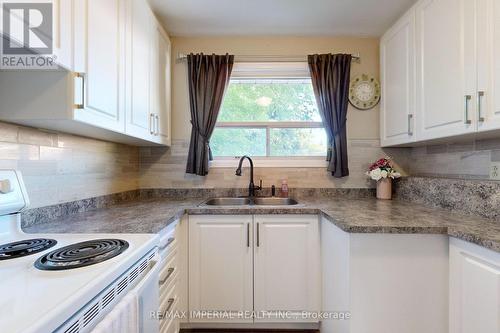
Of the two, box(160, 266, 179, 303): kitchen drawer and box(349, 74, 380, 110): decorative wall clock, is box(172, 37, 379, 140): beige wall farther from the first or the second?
box(160, 266, 179, 303): kitchen drawer

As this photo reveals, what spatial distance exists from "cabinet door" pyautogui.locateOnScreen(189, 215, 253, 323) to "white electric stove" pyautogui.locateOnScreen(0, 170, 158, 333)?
0.65 meters

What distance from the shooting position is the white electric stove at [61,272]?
0.56 m

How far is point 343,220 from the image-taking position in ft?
4.44

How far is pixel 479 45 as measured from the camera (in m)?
1.28


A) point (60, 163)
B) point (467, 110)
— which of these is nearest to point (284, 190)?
point (467, 110)

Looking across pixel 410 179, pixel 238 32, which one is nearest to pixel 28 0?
pixel 238 32

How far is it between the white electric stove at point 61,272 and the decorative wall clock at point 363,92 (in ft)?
6.63

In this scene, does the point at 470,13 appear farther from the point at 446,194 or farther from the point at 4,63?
the point at 4,63

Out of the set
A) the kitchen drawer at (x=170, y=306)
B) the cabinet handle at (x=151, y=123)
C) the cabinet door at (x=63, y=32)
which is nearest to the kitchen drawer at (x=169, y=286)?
the kitchen drawer at (x=170, y=306)

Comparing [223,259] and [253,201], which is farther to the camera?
[253,201]

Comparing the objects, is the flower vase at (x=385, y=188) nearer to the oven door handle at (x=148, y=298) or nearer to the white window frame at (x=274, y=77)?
the white window frame at (x=274, y=77)

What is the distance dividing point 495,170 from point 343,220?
1010mm

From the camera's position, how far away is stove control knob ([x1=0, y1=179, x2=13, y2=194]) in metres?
1.03

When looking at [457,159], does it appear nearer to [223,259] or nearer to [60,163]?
[223,259]
